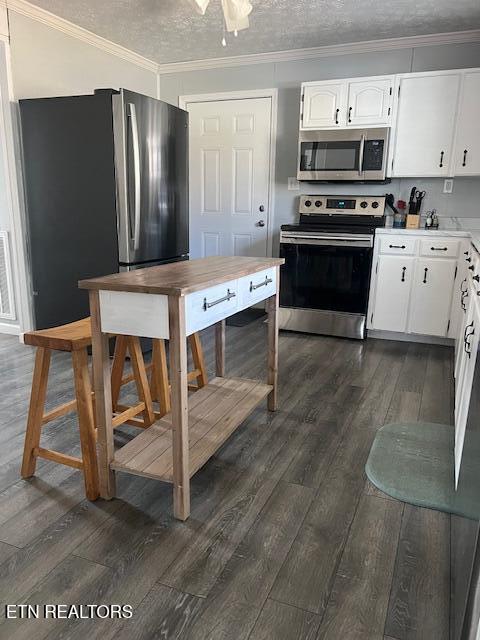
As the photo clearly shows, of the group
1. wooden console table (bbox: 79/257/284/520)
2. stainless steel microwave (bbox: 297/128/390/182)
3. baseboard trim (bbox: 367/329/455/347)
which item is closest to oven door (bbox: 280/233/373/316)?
baseboard trim (bbox: 367/329/455/347)

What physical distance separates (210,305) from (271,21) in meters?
2.93

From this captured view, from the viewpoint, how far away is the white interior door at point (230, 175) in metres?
4.69

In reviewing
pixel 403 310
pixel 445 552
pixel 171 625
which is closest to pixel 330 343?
pixel 403 310

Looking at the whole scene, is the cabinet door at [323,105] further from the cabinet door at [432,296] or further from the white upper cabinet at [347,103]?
the cabinet door at [432,296]

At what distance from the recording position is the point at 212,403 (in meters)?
2.29

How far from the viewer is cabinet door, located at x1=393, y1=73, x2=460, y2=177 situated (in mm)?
3658

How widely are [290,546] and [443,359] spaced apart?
2481mm

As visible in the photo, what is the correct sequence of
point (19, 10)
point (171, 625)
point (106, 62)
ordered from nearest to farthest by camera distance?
Result: point (171, 625), point (19, 10), point (106, 62)

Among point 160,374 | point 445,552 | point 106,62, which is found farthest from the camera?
point 106,62

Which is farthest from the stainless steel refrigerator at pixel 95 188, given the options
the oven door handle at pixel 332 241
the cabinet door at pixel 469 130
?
the cabinet door at pixel 469 130

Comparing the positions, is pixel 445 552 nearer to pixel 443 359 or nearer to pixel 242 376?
pixel 242 376

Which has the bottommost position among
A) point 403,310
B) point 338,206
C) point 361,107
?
point 403,310

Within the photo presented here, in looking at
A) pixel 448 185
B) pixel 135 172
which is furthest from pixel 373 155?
pixel 135 172

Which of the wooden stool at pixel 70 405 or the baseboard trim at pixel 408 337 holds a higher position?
the wooden stool at pixel 70 405
